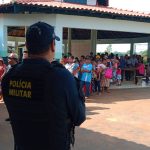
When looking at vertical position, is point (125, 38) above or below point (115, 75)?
above

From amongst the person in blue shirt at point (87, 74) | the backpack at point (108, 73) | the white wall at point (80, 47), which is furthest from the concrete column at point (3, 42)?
the white wall at point (80, 47)

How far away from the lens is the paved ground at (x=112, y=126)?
5.79 m

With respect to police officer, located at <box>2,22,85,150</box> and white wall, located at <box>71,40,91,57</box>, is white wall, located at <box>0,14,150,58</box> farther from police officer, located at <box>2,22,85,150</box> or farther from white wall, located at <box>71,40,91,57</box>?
police officer, located at <box>2,22,85,150</box>

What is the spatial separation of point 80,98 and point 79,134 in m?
4.48

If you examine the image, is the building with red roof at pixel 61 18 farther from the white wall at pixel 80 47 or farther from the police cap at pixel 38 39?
the police cap at pixel 38 39

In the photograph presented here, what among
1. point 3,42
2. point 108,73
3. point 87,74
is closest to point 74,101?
point 87,74

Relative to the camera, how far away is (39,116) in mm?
2018

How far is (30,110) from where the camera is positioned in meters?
2.05

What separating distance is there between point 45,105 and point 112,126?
5.45 m

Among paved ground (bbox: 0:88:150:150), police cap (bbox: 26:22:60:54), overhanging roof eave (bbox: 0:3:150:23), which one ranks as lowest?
paved ground (bbox: 0:88:150:150)

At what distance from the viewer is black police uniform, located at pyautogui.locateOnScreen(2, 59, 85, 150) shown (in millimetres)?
1998

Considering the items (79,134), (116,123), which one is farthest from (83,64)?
(79,134)

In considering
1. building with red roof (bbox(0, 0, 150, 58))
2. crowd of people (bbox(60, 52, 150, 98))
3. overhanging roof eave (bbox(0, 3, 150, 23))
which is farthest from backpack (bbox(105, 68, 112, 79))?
overhanging roof eave (bbox(0, 3, 150, 23))

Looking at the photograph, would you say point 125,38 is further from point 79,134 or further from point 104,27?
point 79,134
